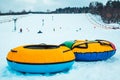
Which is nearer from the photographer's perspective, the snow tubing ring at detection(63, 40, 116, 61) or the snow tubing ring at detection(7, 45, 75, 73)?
the snow tubing ring at detection(7, 45, 75, 73)

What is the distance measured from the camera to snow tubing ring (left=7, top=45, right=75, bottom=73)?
807 centimetres

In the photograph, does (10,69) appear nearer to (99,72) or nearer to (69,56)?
(69,56)

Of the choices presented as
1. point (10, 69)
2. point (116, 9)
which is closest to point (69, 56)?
point (10, 69)

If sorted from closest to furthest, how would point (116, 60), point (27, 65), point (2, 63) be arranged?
point (27, 65), point (2, 63), point (116, 60)

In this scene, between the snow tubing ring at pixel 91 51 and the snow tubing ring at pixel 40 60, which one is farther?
the snow tubing ring at pixel 91 51

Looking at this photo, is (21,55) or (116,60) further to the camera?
(116,60)

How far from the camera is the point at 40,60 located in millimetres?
8039

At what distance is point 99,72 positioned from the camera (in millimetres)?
8547

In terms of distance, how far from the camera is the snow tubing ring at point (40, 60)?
8070mm

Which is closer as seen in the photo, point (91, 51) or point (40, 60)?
point (40, 60)

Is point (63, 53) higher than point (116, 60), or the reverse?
point (63, 53)

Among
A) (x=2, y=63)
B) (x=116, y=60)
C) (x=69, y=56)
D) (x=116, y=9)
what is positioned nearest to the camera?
(x=69, y=56)

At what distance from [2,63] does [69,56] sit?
9.28 feet

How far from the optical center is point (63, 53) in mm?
8555
